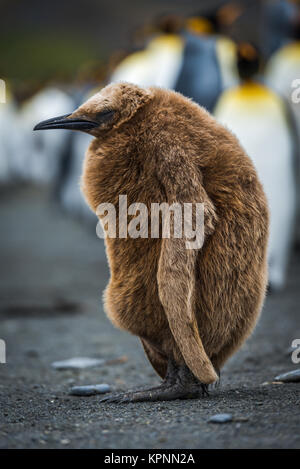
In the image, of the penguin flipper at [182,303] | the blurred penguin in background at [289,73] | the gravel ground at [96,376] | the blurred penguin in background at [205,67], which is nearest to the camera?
the gravel ground at [96,376]

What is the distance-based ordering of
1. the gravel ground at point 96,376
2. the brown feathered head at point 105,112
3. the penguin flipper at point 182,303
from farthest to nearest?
the brown feathered head at point 105,112 → the penguin flipper at point 182,303 → the gravel ground at point 96,376

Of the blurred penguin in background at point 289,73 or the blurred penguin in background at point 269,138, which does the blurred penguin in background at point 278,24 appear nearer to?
the blurred penguin in background at point 289,73

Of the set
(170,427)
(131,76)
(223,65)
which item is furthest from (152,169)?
(131,76)

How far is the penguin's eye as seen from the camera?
2176mm

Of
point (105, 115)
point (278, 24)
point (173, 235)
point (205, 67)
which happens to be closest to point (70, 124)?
point (105, 115)

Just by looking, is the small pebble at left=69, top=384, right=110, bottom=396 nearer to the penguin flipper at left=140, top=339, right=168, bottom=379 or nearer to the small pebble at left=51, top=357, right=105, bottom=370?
the penguin flipper at left=140, top=339, right=168, bottom=379

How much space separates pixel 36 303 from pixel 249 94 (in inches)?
80.1

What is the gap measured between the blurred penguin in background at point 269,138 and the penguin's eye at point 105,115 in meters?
2.44

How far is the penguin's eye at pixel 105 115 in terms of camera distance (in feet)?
7.14

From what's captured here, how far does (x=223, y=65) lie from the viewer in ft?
20.3

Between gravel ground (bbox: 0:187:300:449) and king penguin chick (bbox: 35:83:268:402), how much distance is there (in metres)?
0.18

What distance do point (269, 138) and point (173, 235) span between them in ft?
9.07

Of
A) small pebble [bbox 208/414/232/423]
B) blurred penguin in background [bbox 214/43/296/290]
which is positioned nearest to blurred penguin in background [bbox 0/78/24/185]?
blurred penguin in background [bbox 214/43/296/290]

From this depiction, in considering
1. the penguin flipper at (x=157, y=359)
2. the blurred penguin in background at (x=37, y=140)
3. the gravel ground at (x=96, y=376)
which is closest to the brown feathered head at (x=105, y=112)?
the penguin flipper at (x=157, y=359)
